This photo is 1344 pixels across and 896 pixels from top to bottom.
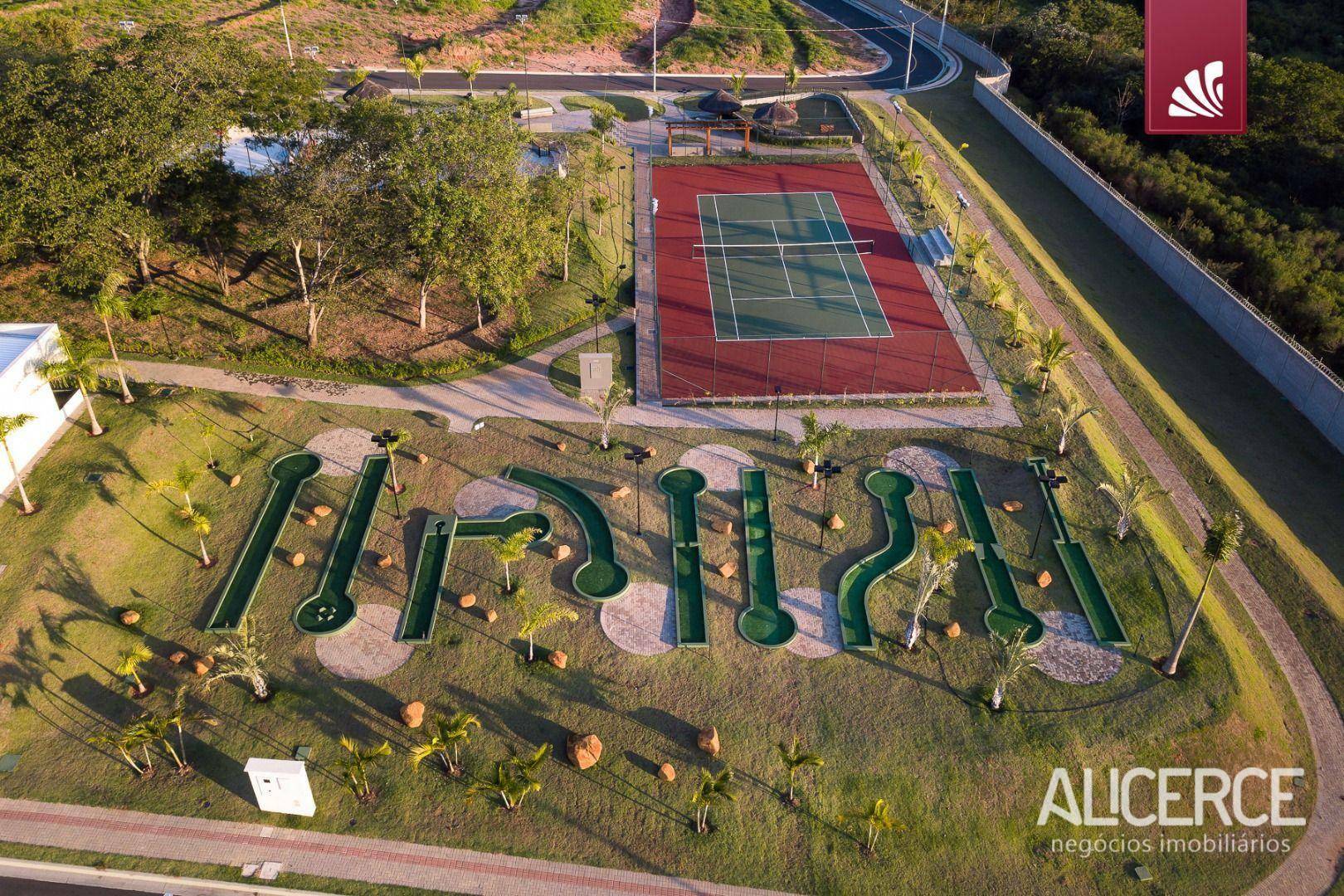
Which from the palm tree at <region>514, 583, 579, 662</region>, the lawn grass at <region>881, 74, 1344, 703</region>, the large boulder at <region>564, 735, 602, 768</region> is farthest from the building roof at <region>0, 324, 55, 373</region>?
the lawn grass at <region>881, 74, 1344, 703</region>

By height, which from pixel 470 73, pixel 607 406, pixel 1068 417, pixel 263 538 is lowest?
pixel 1068 417

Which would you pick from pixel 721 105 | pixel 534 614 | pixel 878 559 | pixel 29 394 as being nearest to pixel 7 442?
pixel 29 394

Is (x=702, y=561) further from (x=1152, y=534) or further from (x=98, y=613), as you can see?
(x=98, y=613)

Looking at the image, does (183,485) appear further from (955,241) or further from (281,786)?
(955,241)

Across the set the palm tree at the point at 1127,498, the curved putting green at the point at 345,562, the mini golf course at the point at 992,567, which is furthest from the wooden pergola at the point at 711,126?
the palm tree at the point at 1127,498

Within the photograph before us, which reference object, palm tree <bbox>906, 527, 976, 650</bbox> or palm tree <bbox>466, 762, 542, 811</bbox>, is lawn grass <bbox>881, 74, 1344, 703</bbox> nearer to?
palm tree <bbox>906, 527, 976, 650</bbox>

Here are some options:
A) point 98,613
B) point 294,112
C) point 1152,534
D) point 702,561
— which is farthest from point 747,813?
point 294,112
